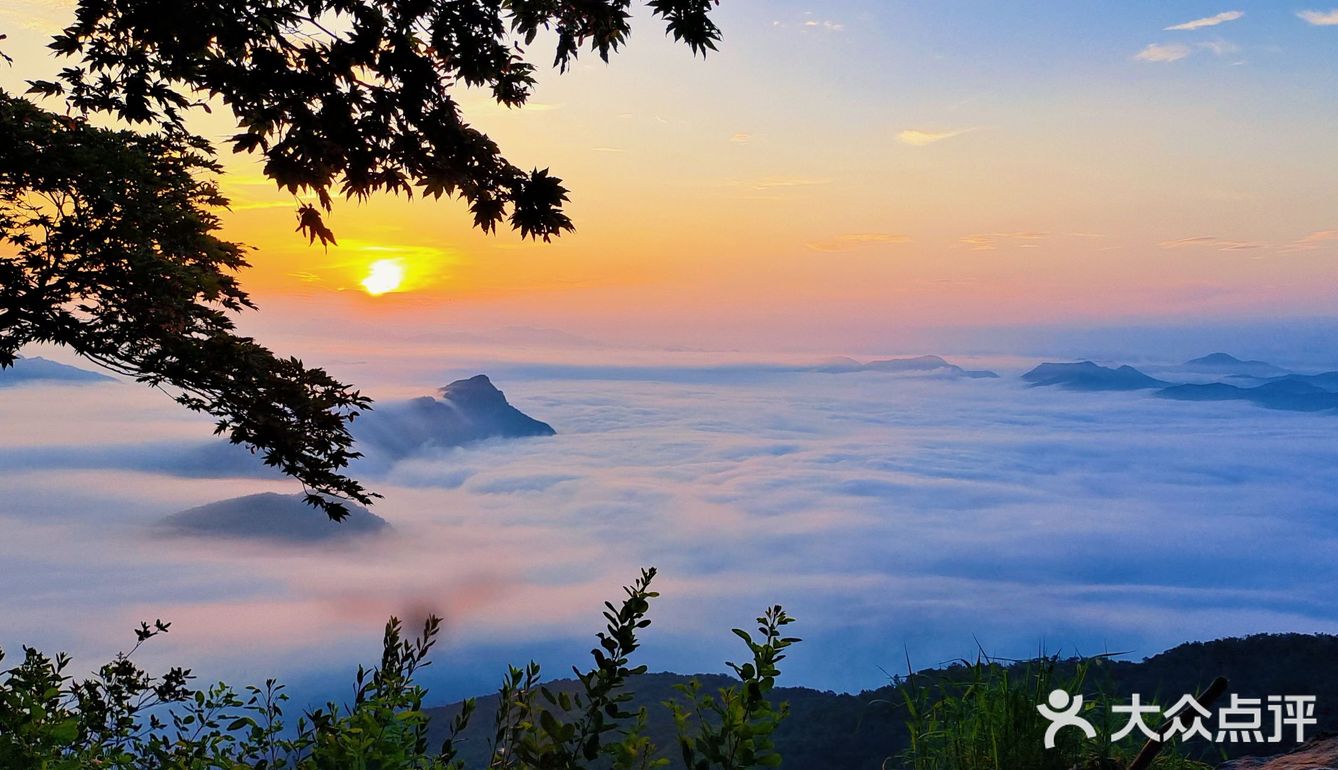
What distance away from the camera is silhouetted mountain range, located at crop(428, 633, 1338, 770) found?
10055 mm

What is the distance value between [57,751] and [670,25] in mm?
5587

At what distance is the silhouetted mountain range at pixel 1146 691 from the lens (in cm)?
1005

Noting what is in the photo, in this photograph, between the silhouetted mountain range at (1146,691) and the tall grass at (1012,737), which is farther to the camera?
the silhouetted mountain range at (1146,691)

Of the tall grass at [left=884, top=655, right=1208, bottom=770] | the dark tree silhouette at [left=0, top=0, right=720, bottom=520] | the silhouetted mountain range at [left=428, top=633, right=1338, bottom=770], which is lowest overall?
the silhouetted mountain range at [left=428, top=633, right=1338, bottom=770]

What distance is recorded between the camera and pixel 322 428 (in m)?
8.19

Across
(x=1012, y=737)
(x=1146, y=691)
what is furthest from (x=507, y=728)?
(x=1146, y=691)

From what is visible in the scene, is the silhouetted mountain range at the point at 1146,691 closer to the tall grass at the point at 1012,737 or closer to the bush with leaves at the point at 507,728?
the tall grass at the point at 1012,737

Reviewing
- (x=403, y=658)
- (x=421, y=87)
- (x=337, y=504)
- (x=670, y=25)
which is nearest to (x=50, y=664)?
(x=337, y=504)
